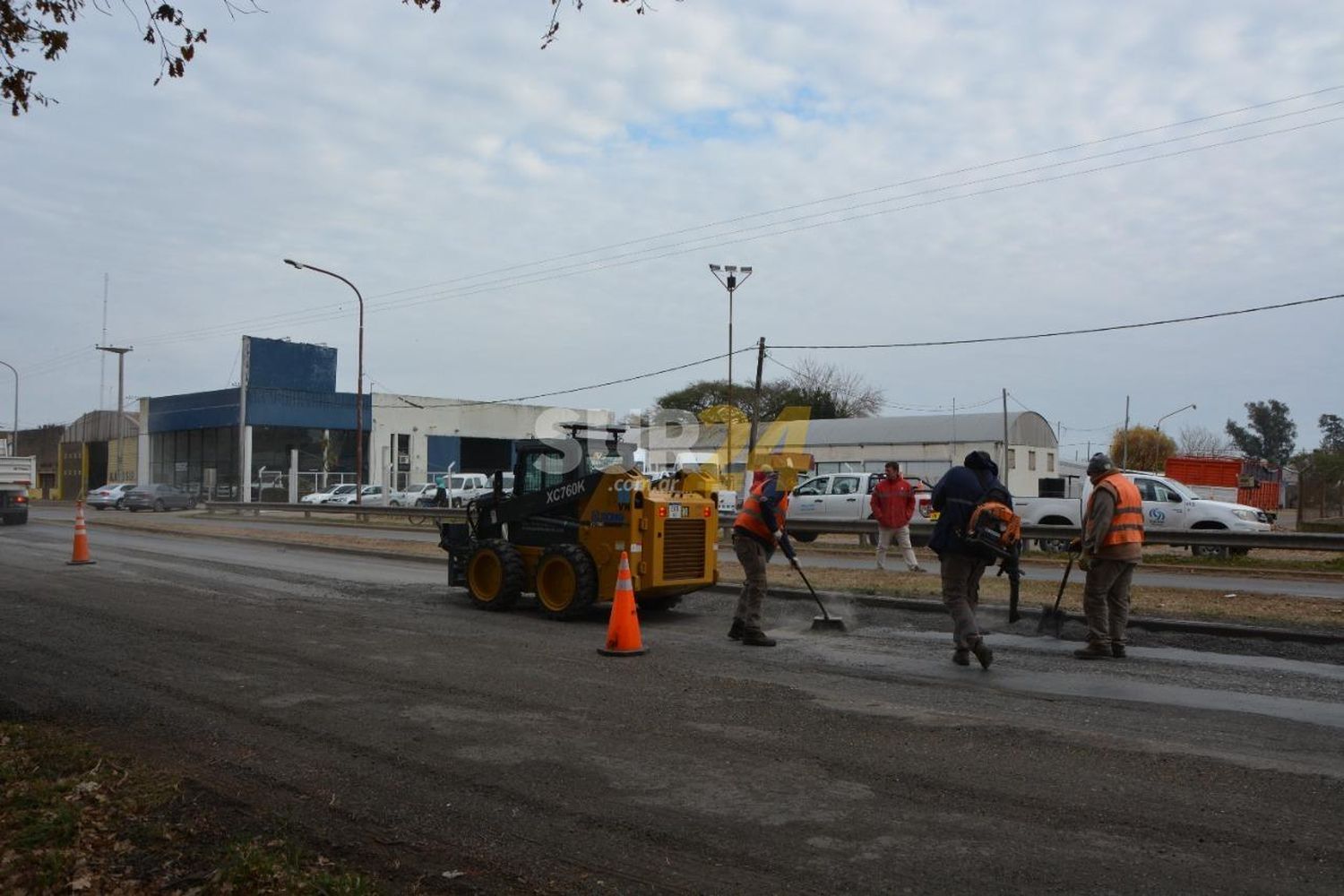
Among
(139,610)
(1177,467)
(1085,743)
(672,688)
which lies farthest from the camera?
(1177,467)

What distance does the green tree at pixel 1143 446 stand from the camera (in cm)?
7969

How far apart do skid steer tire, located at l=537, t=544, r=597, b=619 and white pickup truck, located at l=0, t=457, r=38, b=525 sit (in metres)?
27.6

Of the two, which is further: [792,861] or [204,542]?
[204,542]

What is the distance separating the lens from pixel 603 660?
940 cm

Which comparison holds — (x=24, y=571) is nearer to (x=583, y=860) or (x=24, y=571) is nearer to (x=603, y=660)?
(x=603, y=660)

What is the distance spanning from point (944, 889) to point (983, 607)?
8.58m

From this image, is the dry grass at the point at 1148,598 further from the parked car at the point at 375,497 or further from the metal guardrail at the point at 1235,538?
the parked car at the point at 375,497

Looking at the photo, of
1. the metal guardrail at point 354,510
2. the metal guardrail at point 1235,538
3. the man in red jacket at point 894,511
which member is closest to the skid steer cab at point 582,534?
the man in red jacket at point 894,511

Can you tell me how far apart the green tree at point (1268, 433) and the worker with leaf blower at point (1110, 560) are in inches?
4302

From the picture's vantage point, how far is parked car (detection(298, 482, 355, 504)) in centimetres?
4938

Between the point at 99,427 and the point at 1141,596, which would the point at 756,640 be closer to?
the point at 1141,596

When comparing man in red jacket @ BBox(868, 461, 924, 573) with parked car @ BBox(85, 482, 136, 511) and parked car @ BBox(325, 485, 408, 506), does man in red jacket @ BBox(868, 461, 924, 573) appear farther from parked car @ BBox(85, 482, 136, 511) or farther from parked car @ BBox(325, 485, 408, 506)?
parked car @ BBox(85, 482, 136, 511)

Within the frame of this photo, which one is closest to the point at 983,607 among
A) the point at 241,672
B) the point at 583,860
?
the point at 241,672

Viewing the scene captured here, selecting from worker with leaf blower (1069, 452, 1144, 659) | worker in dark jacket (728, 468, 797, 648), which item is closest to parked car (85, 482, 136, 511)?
worker in dark jacket (728, 468, 797, 648)
